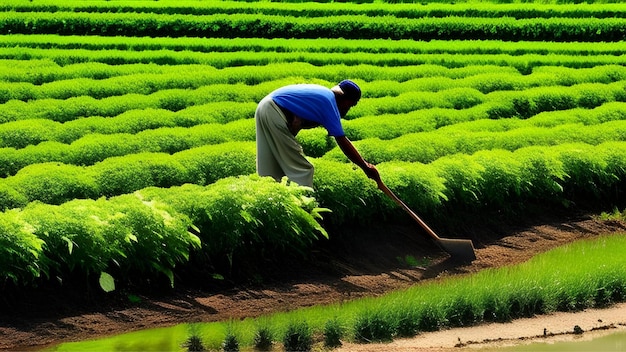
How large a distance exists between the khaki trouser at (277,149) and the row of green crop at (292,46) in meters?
12.1

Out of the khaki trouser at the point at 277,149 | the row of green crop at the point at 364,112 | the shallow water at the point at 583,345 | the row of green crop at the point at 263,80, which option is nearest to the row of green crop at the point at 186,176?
the khaki trouser at the point at 277,149

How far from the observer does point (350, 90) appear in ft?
37.9

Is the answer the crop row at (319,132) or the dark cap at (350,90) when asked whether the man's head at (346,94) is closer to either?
the dark cap at (350,90)

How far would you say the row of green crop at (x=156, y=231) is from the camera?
33.0ft

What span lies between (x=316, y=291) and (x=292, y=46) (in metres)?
13.8

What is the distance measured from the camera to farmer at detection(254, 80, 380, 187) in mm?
11406

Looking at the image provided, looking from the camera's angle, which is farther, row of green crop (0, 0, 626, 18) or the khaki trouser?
row of green crop (0, 0, 626, 18)

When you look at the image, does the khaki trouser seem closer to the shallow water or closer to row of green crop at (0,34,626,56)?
the shallow water

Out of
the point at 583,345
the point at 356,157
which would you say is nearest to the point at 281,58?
the point at 356,157

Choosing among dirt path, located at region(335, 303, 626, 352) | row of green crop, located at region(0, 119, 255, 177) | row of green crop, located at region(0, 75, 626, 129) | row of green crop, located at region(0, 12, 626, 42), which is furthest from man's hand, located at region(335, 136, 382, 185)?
row of green crop, located at region(0, 12, 626, 42)

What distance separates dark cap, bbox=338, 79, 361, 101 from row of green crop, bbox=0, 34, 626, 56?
41.3 ft

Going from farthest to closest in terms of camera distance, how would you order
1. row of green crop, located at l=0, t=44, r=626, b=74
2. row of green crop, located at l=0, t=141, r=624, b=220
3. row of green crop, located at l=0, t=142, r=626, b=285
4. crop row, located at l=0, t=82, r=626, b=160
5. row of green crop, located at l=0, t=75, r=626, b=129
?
row of green crop, located at l=0, t=44, r=626, b=74 → row of green crop, located at l=0, t=75, r=626, b=129 → crop row, located at l=0, t=82, r=626, b=160 → row of green crop, located at l=0, t=141, r=624, b=220 → row of green crop, located at l=0, t=142, r=626, b=285

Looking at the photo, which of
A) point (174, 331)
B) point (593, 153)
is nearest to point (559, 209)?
point (593, 153)

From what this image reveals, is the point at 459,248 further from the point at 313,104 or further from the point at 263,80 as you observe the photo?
the point at 263,80
